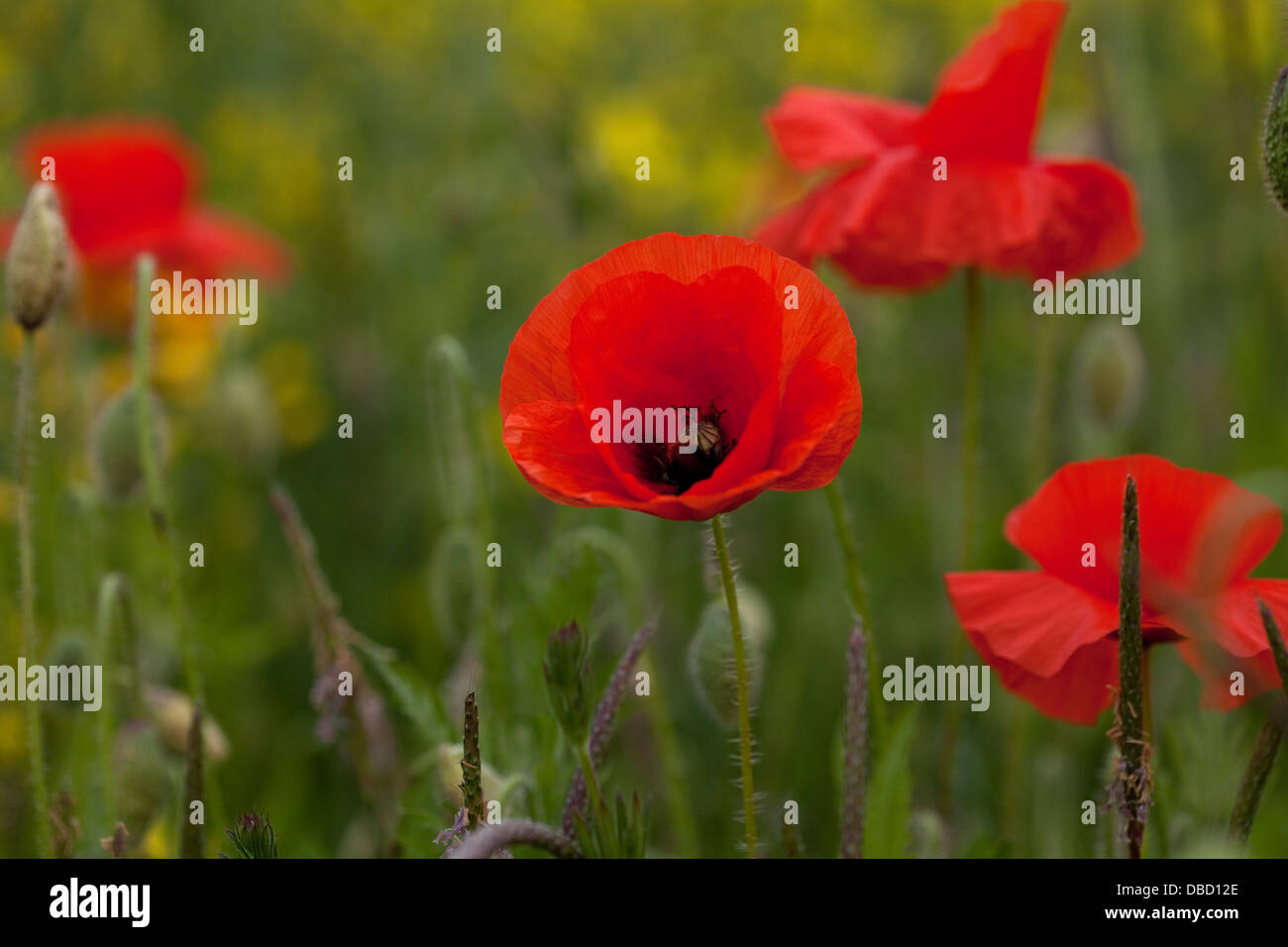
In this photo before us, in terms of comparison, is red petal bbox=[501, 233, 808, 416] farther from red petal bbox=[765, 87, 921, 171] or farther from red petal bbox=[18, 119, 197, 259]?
red petal bbox=[18, 119, 197, 259]

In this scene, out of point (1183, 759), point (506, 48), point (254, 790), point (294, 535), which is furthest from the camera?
point (506, 48)

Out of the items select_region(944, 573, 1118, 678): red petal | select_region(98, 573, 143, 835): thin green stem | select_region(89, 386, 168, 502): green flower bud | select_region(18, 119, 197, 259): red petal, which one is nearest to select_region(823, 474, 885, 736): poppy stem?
select_region(944, 573, 1118, 678): red petal

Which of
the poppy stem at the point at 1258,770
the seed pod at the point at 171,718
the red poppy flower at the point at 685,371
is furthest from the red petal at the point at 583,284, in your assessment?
the seed pod at the point at 171,718

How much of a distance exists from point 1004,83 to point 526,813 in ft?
2.21

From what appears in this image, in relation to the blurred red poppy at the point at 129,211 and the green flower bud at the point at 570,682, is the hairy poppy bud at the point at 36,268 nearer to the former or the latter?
the green flower bud at the point at 570,682

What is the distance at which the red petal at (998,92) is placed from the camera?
3.59 feet

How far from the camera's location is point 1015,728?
129 cm

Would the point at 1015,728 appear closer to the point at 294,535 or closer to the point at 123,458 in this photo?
the point at 294,535

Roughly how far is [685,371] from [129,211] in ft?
5.38

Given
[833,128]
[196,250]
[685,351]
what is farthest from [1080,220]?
[196,250]

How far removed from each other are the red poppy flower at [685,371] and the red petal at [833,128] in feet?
1.07

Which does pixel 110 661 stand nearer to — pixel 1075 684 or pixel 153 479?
pixel 153 479

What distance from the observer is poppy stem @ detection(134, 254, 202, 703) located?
1.11m

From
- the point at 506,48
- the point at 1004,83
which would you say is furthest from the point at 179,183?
the point at 1004,83
